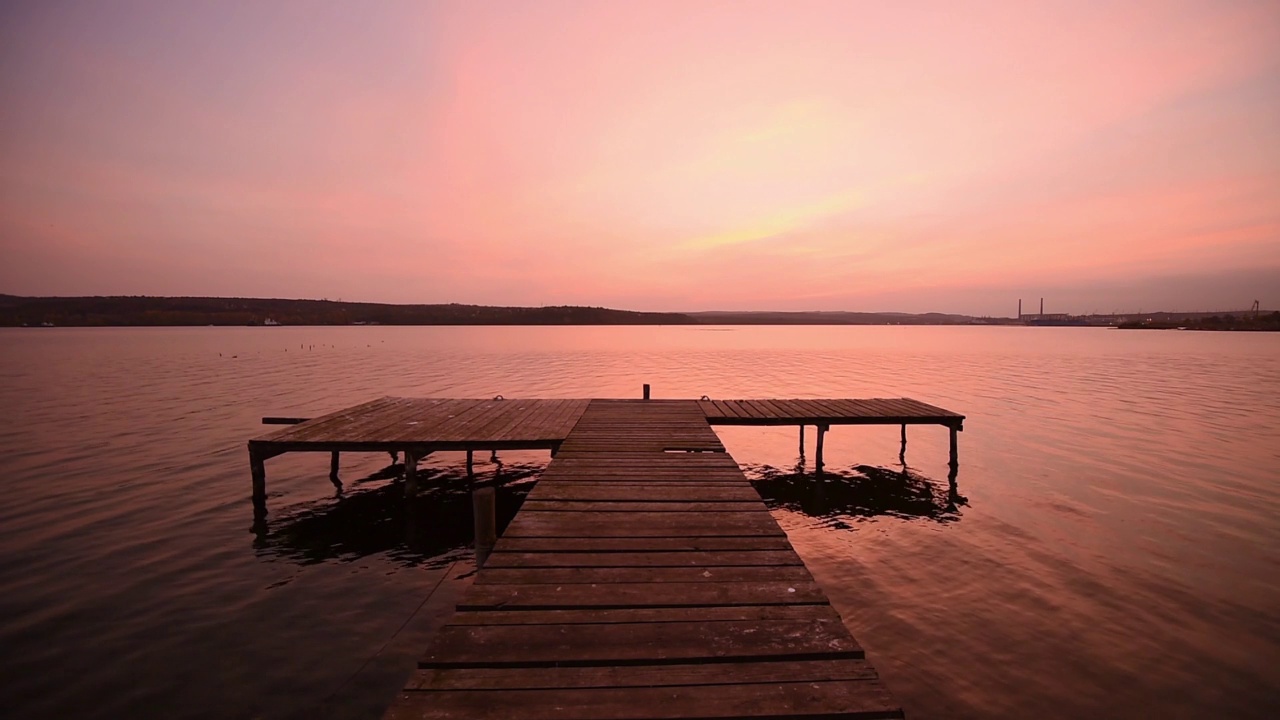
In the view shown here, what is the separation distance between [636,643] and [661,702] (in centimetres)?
69

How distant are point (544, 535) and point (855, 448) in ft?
54.1

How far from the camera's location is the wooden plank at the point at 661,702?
331cm

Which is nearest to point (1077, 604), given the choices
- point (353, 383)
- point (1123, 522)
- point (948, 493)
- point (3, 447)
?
point (1123, 522)

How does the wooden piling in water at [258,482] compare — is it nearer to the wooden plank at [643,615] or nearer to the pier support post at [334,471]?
the pier support post at [334,471]

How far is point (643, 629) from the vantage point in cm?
433

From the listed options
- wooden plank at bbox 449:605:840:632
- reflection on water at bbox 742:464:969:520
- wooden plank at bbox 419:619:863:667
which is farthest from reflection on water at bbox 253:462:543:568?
reflection on water at bbox 742:464:969:520

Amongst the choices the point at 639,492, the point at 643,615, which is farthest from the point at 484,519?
the point at 643,615

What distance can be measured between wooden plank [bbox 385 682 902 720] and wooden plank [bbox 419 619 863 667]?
30cm

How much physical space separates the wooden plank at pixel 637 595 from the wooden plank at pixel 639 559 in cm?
47

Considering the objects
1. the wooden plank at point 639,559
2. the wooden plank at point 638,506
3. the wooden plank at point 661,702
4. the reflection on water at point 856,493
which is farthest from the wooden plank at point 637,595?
the reflection on water at point 856,493

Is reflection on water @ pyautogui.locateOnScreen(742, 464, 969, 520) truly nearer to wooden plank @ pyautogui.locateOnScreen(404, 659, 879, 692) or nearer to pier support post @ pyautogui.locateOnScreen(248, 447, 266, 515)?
wooden plank @ pyautogui.locateOnScreen(404, 659, 879, 692)

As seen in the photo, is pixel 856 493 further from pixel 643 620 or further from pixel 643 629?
pixel 643 629

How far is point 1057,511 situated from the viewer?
498 inches

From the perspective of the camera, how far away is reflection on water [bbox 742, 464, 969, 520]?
13.1 metres
